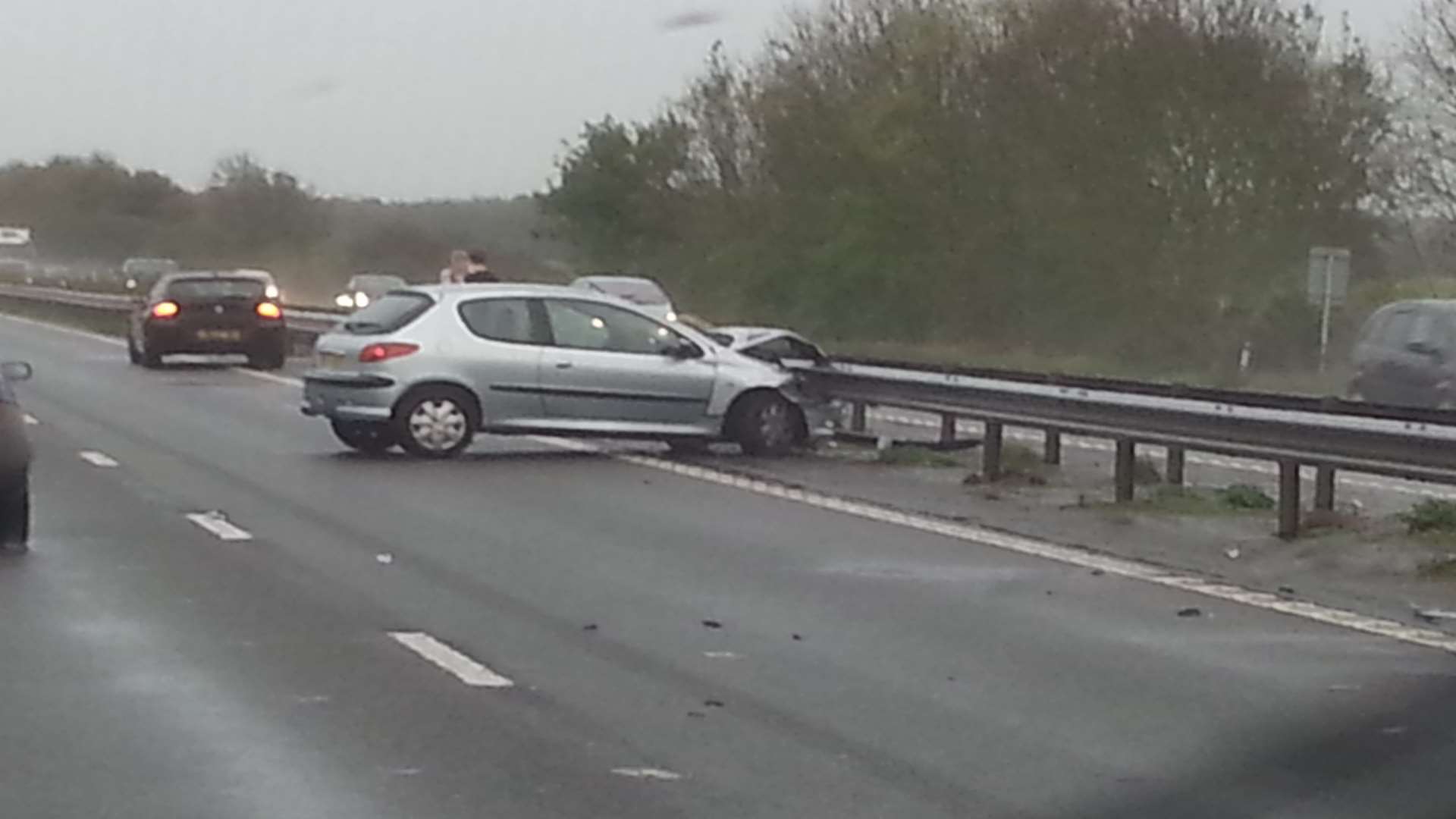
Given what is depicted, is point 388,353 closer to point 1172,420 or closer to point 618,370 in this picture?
point 618,370

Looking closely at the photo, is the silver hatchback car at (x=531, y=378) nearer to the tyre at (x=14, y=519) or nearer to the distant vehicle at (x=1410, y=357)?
the distant vehicle at (x=1410, y=357)

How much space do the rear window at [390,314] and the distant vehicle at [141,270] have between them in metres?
41.2

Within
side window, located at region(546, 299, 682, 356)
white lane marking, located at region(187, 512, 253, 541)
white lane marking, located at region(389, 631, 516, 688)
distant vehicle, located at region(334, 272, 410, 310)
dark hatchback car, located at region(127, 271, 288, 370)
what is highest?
side window, located at region(546, 299, 682, 356)

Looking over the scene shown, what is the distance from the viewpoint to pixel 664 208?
6606cm

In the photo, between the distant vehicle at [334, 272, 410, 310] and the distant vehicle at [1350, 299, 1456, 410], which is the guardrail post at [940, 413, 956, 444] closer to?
the distant vehicle at [1350, 299, 1456, 410]

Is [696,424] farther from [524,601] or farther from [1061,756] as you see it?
[1061,756]

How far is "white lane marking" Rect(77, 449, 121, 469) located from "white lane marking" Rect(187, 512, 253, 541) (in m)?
4.04

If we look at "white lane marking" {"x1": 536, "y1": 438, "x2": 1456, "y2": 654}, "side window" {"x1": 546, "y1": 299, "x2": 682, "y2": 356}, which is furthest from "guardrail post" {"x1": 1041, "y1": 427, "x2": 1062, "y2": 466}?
"side window" {"x1": 546, "y1": 299, "x2": 682, "y2": 356}

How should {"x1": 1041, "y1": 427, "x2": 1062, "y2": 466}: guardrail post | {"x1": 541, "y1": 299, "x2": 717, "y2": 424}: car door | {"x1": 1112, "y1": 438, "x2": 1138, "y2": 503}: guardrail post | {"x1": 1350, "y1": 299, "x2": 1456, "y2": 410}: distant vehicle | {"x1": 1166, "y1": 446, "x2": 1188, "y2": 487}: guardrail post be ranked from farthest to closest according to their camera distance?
{"x1": 1350, "y1": 299, "x2": 1456, "y2": 410}: distant vehicle, {"x1": 541, "y1": 299, "x2": 717, "y2": 424}: car door, {"x1": 1041, "y1": 427, "x2": 1062, "y2": 466}: guardrail post, {"x1": 1166, "y1": 446, "x2": 1188, "y2": 487}: guardrail post, {"x1": 1112, "y1": 438, "x2": 1138, "y2": 503}: guardrail post

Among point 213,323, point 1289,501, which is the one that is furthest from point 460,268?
point 1289,501

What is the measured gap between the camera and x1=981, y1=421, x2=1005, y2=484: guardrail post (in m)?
20.0

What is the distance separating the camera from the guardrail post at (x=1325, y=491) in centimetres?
1664

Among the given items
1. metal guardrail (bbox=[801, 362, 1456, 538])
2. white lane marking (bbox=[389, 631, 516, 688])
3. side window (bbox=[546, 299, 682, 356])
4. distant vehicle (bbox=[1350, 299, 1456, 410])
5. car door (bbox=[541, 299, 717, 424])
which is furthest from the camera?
distant vehicle (bbox=[1350, 299, 1456, 410])

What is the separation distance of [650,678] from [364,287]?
4796cm
